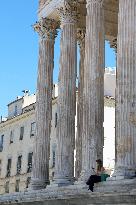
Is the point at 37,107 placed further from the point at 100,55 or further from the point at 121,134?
the point at 121,134

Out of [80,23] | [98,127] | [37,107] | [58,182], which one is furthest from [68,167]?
[80,23]

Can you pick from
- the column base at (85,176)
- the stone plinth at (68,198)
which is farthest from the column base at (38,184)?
the column base at (85,176)

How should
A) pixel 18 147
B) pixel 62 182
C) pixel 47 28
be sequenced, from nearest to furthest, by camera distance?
pixel 62 182
pixel 47 28
pixel 18 147

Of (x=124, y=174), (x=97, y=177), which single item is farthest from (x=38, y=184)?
(x=124, y=174)

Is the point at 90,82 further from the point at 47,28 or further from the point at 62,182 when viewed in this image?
the point at 47,28

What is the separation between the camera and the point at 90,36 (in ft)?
103

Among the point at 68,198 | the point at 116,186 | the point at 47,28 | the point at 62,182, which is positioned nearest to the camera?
the point at 116,186

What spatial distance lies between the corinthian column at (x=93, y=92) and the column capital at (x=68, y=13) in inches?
141

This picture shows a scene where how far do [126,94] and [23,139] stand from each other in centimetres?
4753

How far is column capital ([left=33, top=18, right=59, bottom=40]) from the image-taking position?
3850 cm

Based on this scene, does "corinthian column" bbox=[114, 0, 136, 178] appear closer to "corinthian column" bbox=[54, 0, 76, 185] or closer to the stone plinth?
the stone plinth

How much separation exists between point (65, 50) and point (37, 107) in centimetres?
499

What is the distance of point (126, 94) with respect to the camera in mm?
26406

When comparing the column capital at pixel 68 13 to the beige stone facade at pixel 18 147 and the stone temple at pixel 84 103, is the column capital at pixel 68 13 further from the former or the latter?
the beige stone facade at pixel 18 147
